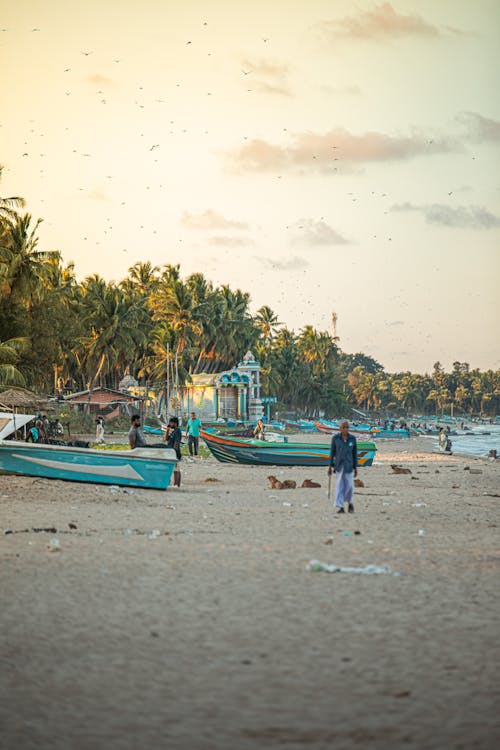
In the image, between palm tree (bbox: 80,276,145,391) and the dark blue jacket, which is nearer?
Answer: the dark blue jacket

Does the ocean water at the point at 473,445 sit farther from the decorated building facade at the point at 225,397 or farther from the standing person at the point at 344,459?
the standing person at the point at 344,459

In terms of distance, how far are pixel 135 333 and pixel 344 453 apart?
197 feet

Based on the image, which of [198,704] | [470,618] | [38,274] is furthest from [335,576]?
[38,274]

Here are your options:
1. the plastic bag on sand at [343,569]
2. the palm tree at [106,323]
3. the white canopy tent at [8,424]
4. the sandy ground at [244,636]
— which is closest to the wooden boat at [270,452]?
the white canopy tent at [8,424]

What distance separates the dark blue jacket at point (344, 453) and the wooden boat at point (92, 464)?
4957mm

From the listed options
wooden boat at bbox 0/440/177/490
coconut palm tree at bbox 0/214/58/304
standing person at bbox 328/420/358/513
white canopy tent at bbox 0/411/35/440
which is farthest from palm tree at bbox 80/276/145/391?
standing person at bbox 328/420/358/513

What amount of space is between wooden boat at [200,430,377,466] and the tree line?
46.7ft

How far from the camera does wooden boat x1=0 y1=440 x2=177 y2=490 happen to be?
1862 centimetres

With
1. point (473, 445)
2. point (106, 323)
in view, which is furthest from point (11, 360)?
Result: point (473, 445)

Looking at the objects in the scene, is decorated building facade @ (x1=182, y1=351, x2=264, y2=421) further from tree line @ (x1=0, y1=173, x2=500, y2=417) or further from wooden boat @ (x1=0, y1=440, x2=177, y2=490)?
wooden boat @ (x1=0, y1=440, x2=177, y2=490)

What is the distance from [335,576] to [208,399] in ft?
223

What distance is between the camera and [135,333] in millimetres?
73375

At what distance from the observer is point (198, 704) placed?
16.9ft

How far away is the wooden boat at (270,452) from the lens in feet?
96.3
